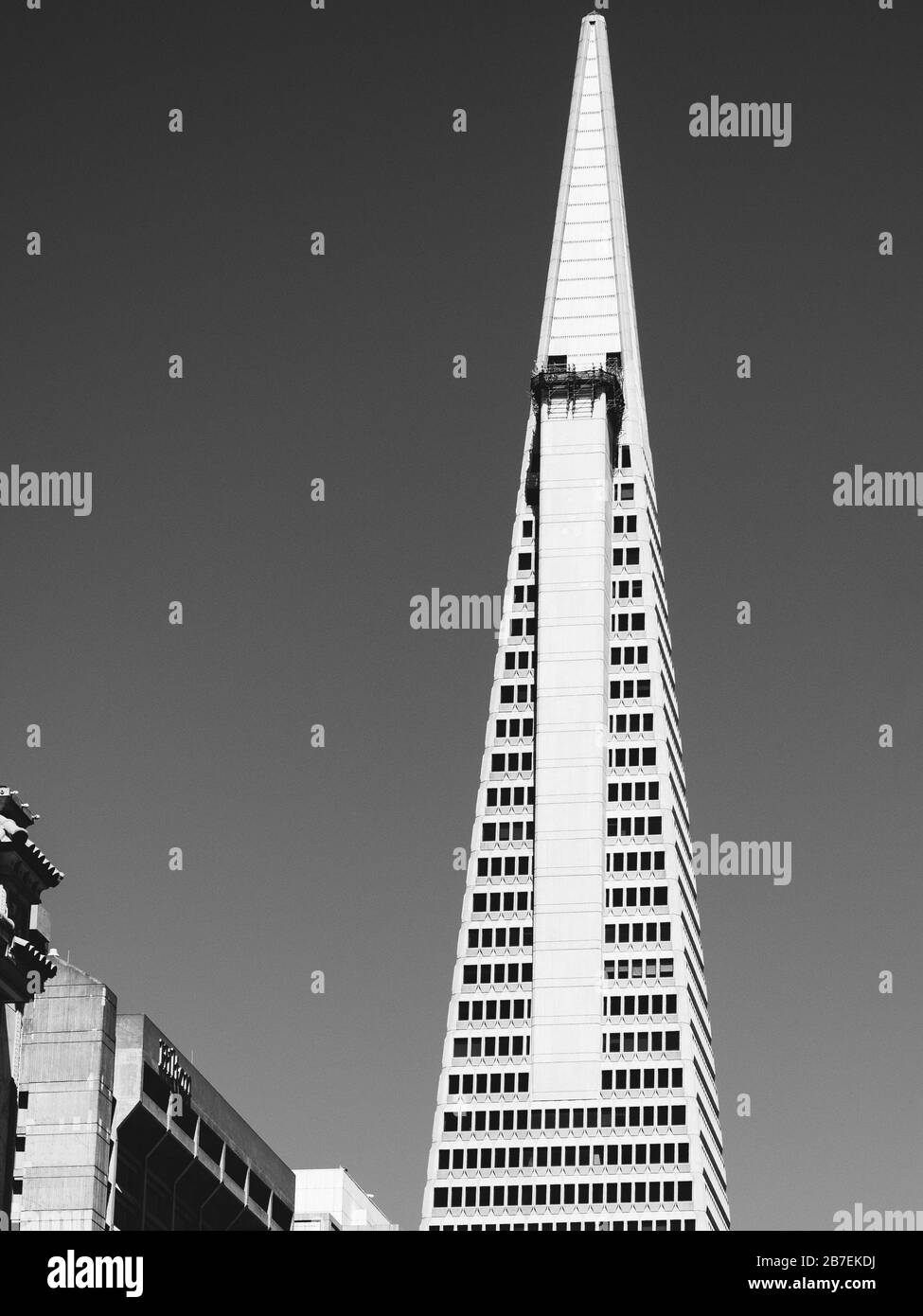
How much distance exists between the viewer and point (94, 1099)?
15688 cm

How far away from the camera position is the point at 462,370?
569 feet

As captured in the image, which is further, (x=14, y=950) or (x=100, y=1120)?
(x=100, y=1120)

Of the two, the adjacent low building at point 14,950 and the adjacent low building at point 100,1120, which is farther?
the adjacent low building at point 100,1120

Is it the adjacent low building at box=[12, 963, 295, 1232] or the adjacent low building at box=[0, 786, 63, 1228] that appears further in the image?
the adjacent low building at box=[12, 963, 295, 1232]

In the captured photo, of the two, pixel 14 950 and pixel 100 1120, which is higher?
pixel 14 950
